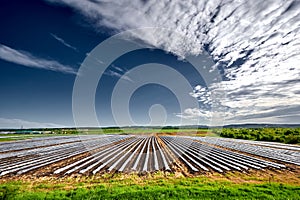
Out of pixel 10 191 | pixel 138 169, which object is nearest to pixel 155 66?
pixel 138 169

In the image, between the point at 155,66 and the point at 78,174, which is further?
the point at 155,66

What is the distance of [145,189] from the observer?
6.43 meters

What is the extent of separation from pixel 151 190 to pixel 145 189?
28cm

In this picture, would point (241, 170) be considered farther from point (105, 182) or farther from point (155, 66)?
point (155, 66)

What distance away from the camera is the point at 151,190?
20.5 feet

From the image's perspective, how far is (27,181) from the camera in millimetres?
7742

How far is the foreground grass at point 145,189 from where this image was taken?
18.8 feet

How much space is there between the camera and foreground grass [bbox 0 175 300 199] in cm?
573

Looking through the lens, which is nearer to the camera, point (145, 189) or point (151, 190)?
point (151, 190)

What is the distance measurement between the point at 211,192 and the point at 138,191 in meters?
2.37

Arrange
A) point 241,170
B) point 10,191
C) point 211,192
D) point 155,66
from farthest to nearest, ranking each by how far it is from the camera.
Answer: point 155,66, point 241,170, point 211,192, point 10,191

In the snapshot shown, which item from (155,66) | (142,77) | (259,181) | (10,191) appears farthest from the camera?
(142,77)

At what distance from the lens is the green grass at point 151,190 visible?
5.72 m

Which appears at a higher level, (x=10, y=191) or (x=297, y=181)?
(x=10, y=191)
